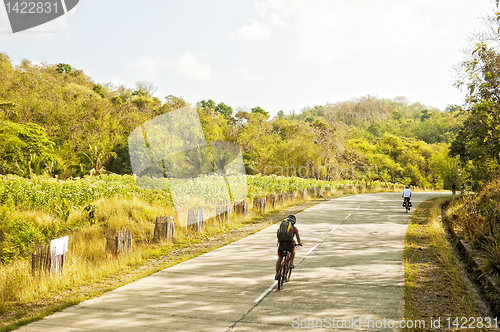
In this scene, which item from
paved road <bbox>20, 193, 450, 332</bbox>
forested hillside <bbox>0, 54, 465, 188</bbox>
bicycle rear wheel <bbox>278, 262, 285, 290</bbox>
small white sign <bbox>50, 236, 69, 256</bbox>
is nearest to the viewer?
paved road <bbox>20, 193, 450, 332</bbox>

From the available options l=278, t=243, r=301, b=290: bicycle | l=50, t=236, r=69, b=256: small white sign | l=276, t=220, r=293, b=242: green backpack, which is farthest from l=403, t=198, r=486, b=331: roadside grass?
l=50, t=236, r=69, b=256: small white sign

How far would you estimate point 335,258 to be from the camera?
1144cm

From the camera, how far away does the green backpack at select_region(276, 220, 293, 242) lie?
8441mm

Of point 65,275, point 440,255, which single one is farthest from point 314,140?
point 65,275

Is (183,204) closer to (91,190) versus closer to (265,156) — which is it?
(91,190)

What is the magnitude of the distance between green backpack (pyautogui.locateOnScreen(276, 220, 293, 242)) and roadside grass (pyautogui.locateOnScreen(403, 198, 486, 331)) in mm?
2588

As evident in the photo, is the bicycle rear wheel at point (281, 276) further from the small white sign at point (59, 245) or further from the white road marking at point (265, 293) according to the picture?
the small white sign at point (59, 245)

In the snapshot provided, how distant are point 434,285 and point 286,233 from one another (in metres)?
3.57

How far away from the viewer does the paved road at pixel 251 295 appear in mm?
6363

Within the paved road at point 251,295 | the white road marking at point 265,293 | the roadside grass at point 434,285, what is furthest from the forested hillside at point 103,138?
the white road marking at point 265,293

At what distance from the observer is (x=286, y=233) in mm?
8477

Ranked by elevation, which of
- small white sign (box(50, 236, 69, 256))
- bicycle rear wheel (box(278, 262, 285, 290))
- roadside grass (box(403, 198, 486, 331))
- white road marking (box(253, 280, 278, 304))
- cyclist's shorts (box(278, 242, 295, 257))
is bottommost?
roadside grass (box(403, 198, 486, 331))

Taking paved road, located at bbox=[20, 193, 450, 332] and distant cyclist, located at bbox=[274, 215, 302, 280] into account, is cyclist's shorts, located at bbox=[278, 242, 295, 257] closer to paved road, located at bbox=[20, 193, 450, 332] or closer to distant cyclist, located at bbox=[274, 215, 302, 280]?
distant cyclist, located at bbox=[274, 215, 302, 280]
